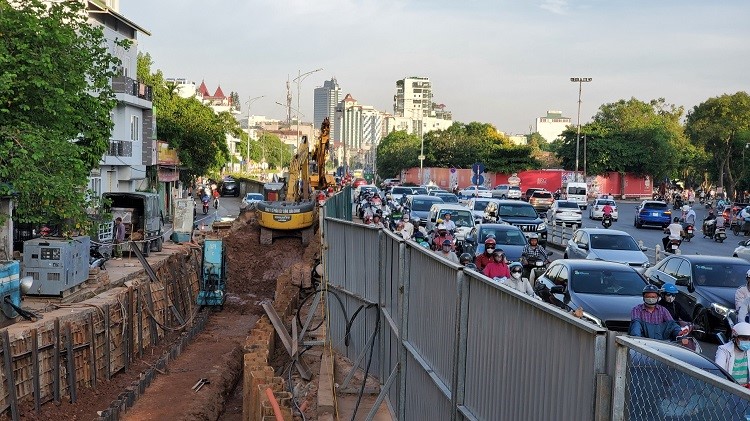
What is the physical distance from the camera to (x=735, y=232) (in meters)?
45.1

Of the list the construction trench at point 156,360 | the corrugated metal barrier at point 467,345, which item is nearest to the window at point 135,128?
the construction trench at point 156,360

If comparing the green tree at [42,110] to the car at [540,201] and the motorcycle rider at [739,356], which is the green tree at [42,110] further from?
the car at [540,201]

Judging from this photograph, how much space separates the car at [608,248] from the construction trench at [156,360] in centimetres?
717

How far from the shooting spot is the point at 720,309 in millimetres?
15039

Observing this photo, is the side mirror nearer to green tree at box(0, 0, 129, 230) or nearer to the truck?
green tree at box(0, 0, 129, 230)

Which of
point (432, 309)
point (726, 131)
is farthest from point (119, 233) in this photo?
point (726, 131)

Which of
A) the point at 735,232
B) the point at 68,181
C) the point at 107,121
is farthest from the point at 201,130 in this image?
the point at 68,181

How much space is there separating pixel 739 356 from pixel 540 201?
165ft

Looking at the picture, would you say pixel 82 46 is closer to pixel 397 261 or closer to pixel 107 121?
pixel 107 121

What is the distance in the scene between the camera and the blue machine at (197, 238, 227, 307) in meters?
28.4

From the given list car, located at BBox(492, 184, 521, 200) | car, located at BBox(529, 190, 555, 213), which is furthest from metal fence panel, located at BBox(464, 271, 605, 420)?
car, located at BBox(492, 184, 521, 200)

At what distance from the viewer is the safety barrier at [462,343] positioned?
15.8 feet

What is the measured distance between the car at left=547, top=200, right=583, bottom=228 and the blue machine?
1894cm

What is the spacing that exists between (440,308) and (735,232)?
1613 inches
